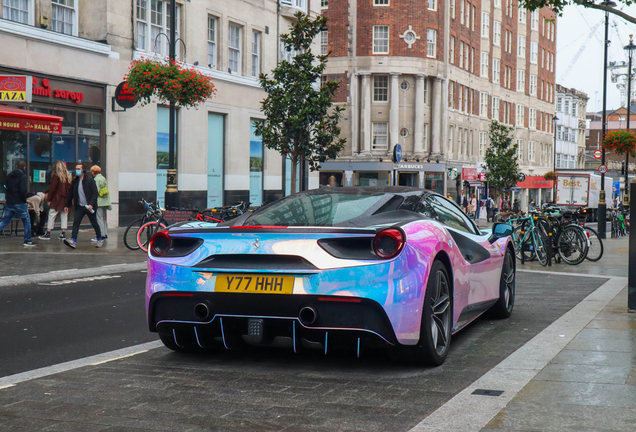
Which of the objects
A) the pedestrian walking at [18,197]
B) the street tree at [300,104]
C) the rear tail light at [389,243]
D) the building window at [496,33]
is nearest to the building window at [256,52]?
the street tree at [300,104]

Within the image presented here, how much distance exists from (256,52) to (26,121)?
14.5m

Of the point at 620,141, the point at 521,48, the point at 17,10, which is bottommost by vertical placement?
the point at 620,141

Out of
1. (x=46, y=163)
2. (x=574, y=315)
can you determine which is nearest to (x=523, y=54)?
(x=46, y=163)

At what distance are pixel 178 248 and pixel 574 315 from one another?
434 cm

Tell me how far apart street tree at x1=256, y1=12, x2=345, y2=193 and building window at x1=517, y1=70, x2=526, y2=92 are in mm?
56077

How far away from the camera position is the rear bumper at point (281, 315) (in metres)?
5.05

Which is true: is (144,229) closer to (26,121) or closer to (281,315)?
(26,121)

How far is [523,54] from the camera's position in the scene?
75750 mm

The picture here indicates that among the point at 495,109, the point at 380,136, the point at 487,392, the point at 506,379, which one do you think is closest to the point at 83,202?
the point at 506,379

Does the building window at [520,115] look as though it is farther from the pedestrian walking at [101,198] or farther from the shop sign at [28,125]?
the pedestrian walking at [101,198]

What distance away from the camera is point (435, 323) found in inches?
220

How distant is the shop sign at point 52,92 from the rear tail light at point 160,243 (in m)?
16.4

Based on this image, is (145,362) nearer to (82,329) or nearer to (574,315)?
(82,329)

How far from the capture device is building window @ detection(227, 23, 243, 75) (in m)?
30.2
